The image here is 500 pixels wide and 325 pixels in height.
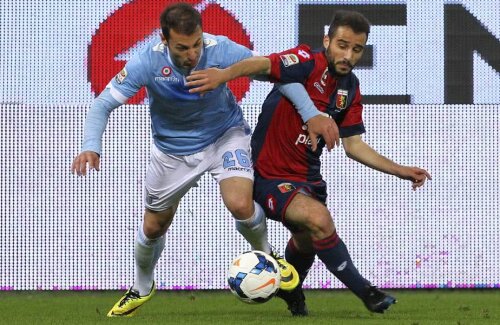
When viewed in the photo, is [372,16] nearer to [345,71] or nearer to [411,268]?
[411,268]

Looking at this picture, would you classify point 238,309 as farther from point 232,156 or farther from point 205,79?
point 205,79

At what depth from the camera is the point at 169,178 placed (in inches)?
339

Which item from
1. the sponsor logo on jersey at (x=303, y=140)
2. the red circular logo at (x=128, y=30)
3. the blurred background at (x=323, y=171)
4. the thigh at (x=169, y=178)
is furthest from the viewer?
the blurred background at (x=323, y=171)

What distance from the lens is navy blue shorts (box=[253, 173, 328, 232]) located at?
8062 mm

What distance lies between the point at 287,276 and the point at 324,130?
104 cm

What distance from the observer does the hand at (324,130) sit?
24.4 feet

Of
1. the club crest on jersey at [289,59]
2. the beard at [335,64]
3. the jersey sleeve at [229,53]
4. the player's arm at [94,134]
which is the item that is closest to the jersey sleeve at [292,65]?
the club crest on jersey at [289,59]

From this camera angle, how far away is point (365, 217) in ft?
37.0

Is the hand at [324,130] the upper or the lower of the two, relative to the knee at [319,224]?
upper

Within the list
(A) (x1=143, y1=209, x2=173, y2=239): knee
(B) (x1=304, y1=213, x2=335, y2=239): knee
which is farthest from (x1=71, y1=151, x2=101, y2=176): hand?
(A) (x1=143, y1=209, x2=173, y2=239): knee

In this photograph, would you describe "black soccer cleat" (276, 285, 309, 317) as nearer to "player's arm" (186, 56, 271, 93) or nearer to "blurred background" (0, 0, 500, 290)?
"player's arm" (186, 56, 271, 93)

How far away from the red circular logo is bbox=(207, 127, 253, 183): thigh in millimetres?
2679

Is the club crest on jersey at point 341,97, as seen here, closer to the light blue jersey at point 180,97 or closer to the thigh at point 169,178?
the light blue jersey at point 180,97

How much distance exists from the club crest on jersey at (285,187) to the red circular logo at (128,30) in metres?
3.08
